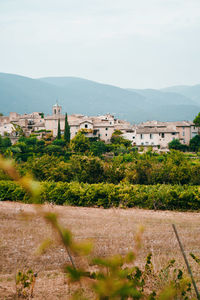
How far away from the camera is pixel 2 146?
50.5m

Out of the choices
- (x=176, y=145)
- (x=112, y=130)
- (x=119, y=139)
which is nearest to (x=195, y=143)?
(x=176, y=145)

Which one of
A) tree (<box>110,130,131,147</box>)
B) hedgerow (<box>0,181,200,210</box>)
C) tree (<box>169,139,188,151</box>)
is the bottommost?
hedgerow (<box>0,181,200,210</box>)

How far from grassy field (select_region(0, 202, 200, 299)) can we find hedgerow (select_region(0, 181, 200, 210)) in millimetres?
864

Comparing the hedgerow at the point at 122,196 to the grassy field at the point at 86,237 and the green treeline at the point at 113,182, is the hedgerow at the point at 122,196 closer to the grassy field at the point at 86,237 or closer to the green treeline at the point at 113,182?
the green treeline at the point at 113,182

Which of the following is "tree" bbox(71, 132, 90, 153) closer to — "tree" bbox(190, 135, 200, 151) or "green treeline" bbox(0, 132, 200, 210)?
"tree" bbox(190, 135, 200, 151)

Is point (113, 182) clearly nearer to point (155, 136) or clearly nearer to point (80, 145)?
point (80, 145)

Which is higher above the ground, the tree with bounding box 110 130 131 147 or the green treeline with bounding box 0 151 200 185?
the tree with bounding box 110 130 131 147

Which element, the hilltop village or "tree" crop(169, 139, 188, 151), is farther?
the hilltop village

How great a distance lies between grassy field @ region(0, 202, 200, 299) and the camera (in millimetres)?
6254

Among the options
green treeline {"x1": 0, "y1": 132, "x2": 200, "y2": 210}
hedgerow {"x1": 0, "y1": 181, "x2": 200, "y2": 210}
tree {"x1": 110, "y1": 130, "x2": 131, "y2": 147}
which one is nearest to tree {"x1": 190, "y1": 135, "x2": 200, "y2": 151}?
tree {"x1": 110, "y1": 130, "x2": 131, "y2": 147}

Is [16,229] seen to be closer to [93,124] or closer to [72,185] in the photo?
[72,185]

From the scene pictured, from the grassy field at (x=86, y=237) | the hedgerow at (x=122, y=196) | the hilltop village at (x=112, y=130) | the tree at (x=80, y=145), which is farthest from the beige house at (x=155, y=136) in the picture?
the grassy field at (x=86, y=237)

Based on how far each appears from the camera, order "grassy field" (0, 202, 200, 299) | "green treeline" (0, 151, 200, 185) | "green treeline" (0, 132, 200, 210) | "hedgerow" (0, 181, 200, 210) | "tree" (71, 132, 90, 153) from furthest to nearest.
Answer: "tree" (71, 132, 90, 153) → "green treeline" (0, 151, 200, 185) → "green treeline" (0, 132, 200, 210) → "hedgerow" (0, 181, 200, 210) → "grassy field" (0, 202, 200, 299)

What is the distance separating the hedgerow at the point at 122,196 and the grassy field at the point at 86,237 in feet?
2.83
